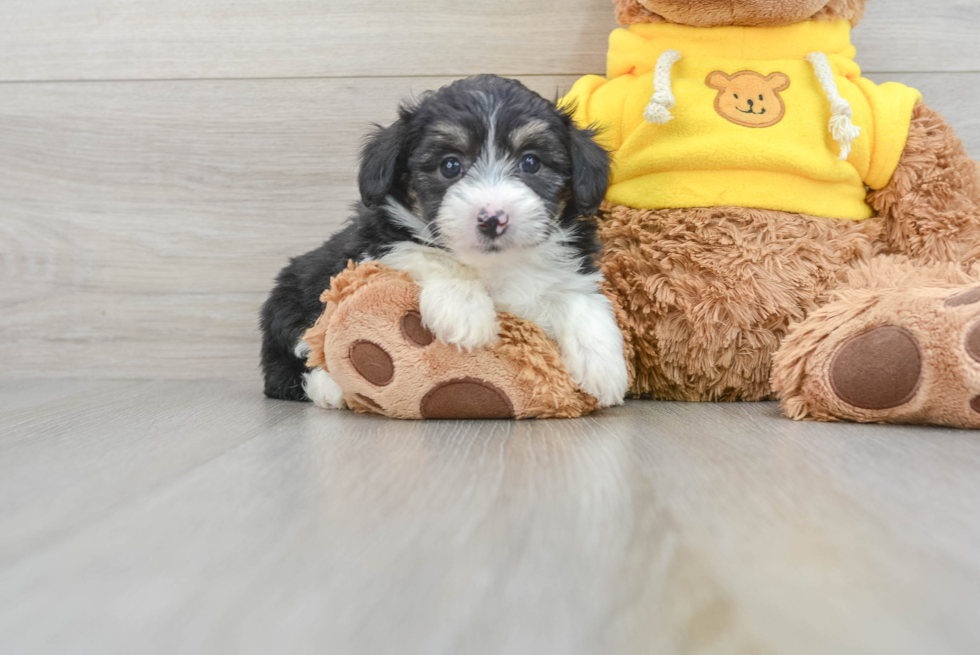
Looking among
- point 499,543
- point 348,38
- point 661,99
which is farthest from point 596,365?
point 348,38

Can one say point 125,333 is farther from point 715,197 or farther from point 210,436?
point 715,197

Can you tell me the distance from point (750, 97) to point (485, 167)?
746 mm

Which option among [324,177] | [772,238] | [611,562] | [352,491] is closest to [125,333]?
[324,177]

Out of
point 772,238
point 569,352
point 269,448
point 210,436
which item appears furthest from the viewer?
point 772,238

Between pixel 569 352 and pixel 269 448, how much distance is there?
25.1 inches

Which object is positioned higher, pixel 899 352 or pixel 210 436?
pixel 899 352

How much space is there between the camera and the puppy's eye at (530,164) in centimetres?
158

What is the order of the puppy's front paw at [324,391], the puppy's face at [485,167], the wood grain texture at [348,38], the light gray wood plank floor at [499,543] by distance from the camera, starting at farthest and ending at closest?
the wood grain texture at [348,38]
the puppy's front paw at [324,391]
the puppy's face at [485,167]
the light gray wood plank floor at [499,543]

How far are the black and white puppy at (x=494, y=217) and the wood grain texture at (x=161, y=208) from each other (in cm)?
82

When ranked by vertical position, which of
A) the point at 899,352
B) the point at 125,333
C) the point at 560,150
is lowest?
the point at 125,333

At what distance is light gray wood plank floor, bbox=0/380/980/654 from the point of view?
2.00 feet

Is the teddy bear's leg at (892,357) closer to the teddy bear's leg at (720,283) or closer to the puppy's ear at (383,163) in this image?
the teddy bear's leg at (720,283)

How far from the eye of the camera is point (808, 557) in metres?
0.74

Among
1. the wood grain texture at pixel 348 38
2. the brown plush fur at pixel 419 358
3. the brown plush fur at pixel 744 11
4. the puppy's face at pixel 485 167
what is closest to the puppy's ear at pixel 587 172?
the puppy's face at pixel 485 167
